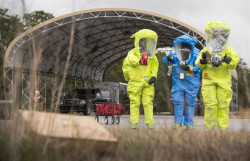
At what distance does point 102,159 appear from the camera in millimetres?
3482

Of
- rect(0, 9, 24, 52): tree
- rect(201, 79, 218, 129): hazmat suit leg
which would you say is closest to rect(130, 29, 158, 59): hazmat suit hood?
rect(201, 79, 218, 129): hazmat suit leg

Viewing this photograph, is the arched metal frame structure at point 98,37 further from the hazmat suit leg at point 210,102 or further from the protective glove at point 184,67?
the hazmat suit leg at point 210,102

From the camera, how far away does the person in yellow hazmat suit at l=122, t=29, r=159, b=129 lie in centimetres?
913

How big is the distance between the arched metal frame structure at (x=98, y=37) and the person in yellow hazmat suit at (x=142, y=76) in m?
6.23

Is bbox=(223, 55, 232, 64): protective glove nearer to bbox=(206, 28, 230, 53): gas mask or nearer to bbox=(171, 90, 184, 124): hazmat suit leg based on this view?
bbox=(206, 28, 230, 53): gas mask

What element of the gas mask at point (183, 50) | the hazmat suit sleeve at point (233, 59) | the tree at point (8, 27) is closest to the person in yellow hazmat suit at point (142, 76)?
the gas mask at point (183, 50)

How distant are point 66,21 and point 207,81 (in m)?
17.5

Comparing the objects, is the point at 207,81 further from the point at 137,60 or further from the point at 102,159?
the point at 102,159

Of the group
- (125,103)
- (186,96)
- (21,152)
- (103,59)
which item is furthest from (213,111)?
(103,59)

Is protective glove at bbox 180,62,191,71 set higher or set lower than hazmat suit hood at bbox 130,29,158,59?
lower

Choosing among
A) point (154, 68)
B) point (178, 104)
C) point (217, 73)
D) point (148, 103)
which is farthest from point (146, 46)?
point (217, 73)

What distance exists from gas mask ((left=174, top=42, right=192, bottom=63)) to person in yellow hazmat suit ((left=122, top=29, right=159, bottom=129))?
56 cm

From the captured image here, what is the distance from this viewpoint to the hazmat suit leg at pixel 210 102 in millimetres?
7778

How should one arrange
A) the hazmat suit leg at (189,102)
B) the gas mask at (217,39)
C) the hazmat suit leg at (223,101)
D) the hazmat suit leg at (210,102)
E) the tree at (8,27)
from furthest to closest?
1. the hazmat suit leg at (189,102)
2. the gas mask at (217,39)
3. the hazmat suit leg at (223,101)
4. the hazmat suit leg at (210,102)
5. the tree at (8,27)
